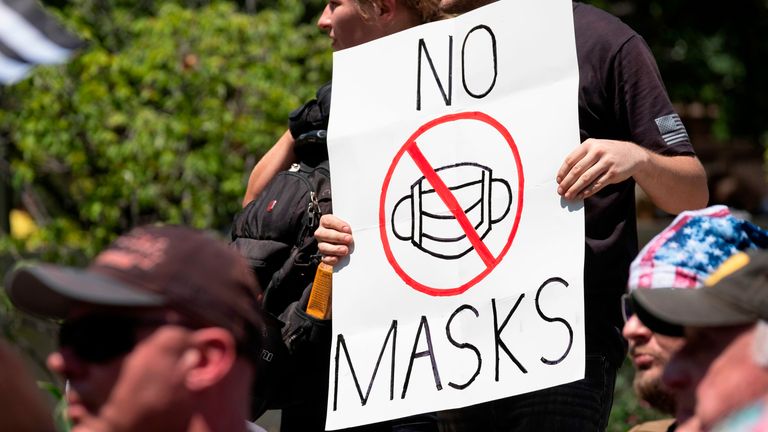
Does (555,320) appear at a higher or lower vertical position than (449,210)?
lower

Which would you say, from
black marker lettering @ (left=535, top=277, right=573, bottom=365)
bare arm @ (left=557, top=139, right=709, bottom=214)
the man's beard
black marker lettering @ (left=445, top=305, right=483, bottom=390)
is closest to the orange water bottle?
black marker lettering @ (left=445, top=305, right=483, bottom=390)

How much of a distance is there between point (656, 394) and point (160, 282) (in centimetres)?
104

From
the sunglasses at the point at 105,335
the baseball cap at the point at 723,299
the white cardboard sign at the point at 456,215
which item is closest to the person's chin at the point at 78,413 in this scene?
the sunglasses at the point at 105,335

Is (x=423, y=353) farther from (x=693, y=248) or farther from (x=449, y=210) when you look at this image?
(x=693, y=248)

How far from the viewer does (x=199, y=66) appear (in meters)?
8.80

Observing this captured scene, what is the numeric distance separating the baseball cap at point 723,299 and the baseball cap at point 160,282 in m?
0.73

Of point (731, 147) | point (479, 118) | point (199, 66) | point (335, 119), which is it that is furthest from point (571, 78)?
point (731, 147)

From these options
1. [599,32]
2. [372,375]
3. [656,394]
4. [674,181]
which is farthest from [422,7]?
[656,394]

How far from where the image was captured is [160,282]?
248 cm

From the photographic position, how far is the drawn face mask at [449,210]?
3648 millimetres

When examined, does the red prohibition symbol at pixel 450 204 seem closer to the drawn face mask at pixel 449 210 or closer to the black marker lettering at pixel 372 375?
the drawn face mask at pixel 449 210

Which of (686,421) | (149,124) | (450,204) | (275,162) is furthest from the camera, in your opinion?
(149,124)

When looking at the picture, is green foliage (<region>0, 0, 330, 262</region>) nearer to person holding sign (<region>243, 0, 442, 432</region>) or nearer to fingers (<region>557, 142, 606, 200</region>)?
person holding sign (<region>243, 0, 442, 432</region>)

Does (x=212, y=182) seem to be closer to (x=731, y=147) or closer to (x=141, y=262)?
(x=141, y=262)
